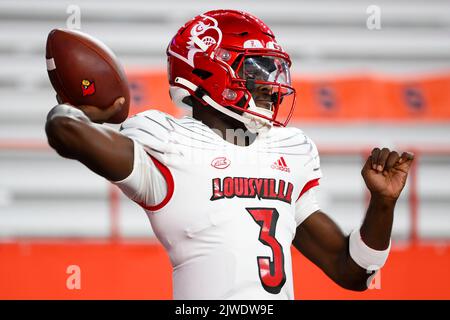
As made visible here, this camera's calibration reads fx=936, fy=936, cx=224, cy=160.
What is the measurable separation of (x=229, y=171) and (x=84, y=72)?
43 cm

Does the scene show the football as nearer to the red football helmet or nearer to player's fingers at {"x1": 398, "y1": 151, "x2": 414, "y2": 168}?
the red football helmet

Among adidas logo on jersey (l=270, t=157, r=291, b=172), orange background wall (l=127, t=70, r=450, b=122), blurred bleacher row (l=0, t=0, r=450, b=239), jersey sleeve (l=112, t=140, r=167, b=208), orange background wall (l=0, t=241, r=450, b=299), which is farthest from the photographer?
blurred bleacher row (l=0, t=0, r=450, b=239)

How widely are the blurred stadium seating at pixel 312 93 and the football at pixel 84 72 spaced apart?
2.91 metres

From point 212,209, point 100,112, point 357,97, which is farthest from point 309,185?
point 357,97

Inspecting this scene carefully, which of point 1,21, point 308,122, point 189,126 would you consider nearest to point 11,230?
point 1,21

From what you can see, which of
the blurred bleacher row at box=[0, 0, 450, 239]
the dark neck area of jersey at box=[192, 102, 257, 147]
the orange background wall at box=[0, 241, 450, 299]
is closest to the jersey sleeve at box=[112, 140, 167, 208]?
the dark neck area of jersey at box=[192, 102, 257, 147]

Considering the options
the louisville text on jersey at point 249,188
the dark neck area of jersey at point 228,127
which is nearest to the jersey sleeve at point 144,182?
the louisville text on jersey at point 249,188

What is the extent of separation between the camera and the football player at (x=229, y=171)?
217 cm

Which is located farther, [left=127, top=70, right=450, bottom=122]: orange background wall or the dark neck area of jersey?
Result: [left=127, top=70, right=450, bottom=122]: orange background wall

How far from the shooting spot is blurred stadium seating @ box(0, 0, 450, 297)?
535 centimetres

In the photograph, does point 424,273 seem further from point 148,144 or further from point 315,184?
point 148,144

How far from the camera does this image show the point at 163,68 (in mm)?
5594

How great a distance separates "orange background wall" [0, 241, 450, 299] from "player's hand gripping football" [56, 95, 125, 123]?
176cm

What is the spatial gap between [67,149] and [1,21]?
393 centimetres
